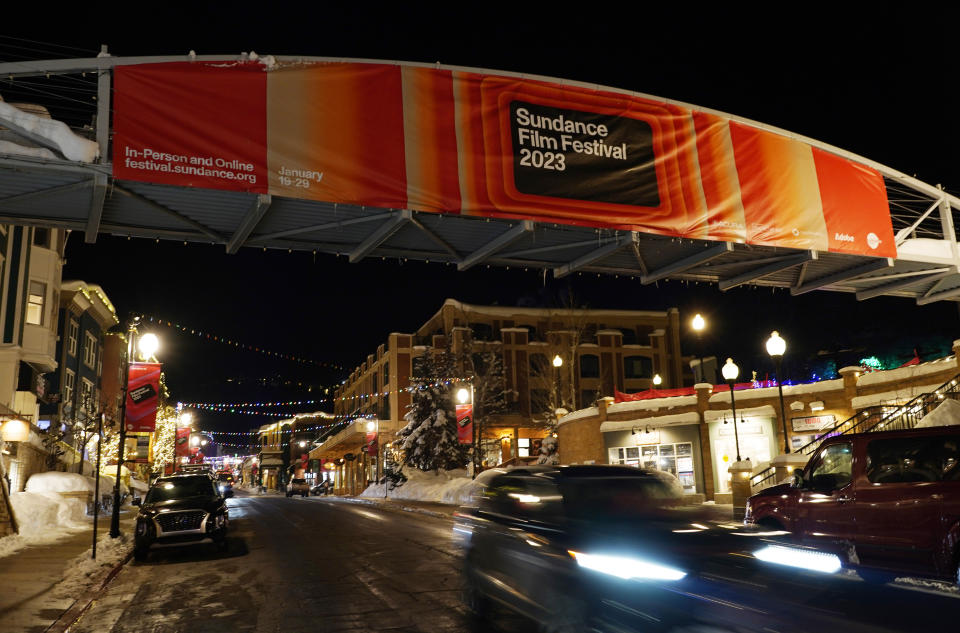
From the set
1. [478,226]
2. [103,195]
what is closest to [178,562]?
[103,195]

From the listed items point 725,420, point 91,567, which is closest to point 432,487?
point 725,420

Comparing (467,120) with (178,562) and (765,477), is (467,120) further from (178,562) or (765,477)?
(765,477)

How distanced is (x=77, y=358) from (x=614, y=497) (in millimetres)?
47517

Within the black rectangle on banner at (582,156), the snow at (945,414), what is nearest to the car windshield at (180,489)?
the black rectangle on banner at (582,156)

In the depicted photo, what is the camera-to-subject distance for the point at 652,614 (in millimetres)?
4918

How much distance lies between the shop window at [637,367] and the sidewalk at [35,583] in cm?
5590

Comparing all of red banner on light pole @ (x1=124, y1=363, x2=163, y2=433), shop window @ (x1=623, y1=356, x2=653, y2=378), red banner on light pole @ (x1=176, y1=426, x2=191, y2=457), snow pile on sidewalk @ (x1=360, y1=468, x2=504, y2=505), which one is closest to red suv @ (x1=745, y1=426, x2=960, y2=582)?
red banner on light pole @ (x1=124, y1=363, x2=163, y2=433)

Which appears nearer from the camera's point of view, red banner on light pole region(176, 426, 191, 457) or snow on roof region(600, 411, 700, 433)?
snow on roof region(600, 411, 700, 433)

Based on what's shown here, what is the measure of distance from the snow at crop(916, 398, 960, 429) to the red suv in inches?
344

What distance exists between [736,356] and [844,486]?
225 ft

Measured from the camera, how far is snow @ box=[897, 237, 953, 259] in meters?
17.4

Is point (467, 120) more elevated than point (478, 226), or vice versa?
point (467, 120)

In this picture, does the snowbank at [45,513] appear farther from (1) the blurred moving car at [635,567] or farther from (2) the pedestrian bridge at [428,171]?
(1) the blurred moving car at [635,567]

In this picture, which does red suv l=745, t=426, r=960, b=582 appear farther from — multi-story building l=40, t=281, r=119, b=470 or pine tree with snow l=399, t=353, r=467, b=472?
pine tree with snow l=399, t=353, r=467, b=472
